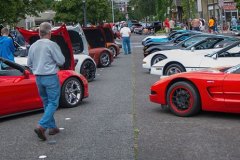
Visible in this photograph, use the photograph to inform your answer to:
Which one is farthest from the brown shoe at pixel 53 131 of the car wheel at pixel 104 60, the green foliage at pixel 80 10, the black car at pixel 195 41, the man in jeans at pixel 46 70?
the green foliage at pixel 80 10

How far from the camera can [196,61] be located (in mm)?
12062

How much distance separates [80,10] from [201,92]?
45.0 metres

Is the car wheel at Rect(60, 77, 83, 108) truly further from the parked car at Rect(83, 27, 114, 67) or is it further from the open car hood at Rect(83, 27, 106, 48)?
the open car hood at Rect(83, 27, 106, 48)

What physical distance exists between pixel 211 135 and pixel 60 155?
2.13 metres

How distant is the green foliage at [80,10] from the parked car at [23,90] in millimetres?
41813


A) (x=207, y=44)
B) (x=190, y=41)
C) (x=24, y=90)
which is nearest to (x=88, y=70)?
(x=207, y=44)

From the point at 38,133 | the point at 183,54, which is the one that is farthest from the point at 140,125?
the point at 183,54

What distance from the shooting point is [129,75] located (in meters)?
14.7

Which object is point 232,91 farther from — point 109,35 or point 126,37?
point 126,37

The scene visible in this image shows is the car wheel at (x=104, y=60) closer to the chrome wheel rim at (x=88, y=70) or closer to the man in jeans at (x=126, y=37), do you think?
the chrome wheel rim at (x=88, y=70)

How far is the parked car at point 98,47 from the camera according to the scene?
1749cm

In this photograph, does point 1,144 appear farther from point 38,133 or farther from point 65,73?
point 65,73

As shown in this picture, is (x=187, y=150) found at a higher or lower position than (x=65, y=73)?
lower

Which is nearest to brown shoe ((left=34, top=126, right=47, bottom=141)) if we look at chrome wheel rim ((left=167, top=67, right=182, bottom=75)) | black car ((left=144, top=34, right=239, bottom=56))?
chrome wheel rim ((left=167, top=67, right=182, bottom=75))
